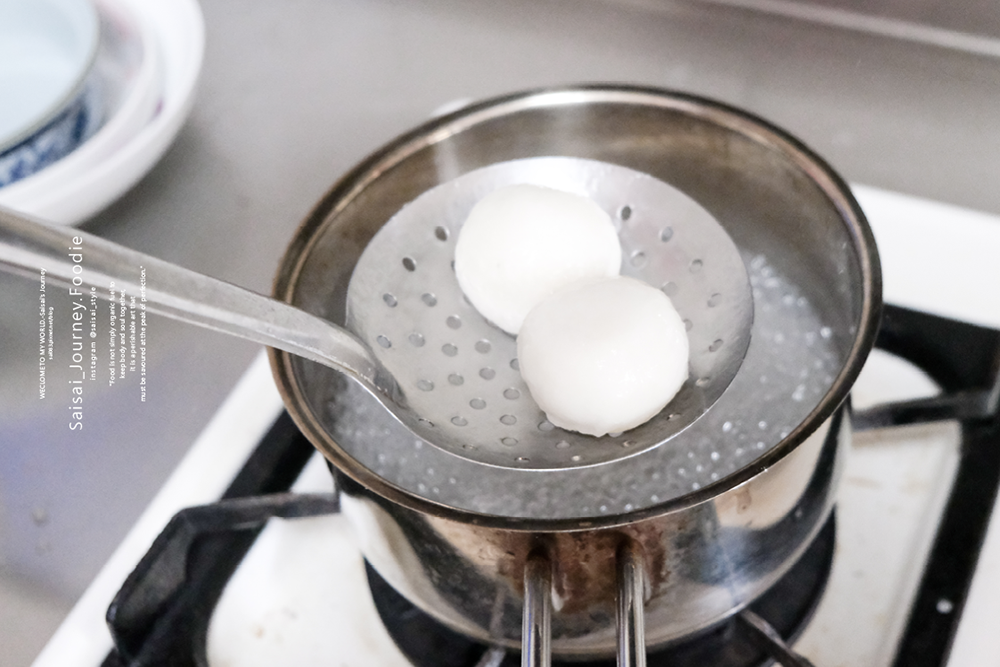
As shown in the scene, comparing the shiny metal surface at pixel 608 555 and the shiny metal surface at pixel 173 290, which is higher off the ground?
the shiny metal surface at pixel 173 290

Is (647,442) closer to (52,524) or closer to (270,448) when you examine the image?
(270,448)

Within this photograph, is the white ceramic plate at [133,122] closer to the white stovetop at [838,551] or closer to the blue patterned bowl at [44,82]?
the blue patterned bowl at [44,82]

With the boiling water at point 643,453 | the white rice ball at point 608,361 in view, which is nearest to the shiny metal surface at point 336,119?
the boiling water at point 643,453

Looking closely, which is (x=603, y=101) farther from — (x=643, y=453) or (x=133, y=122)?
(x=133, y=122)

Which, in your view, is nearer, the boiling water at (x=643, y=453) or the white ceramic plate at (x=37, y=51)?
the boiling water at (x=643, y=453)

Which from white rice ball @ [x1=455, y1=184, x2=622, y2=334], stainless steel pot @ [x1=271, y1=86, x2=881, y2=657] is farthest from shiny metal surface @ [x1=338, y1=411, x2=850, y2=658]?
white rice ball @ [x1=455, y1=184, x2=622, y2=334]

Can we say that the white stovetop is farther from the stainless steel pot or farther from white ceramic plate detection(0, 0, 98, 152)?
white ceramic plate detection(0, 0, 98, 152)

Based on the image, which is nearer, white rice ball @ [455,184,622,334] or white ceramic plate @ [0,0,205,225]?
white rice ball @ [455,184,622,334]
